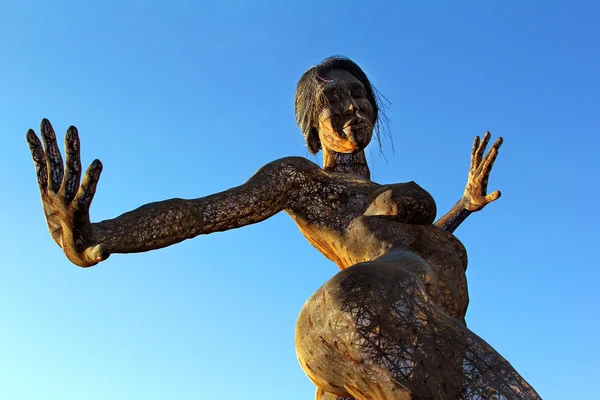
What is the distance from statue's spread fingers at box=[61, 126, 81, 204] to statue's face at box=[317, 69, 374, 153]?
86.8 inches

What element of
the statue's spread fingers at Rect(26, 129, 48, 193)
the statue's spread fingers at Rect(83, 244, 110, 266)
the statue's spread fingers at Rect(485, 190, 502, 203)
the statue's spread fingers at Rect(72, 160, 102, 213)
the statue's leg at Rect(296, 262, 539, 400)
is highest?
the statue's spread fingers at Rect(485, 190, 502, 203)

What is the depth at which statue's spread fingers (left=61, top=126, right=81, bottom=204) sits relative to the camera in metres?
4.38

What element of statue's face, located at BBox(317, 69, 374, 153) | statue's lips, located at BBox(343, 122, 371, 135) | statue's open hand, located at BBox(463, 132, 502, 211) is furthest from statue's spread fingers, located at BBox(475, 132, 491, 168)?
statue's lips, located at BBox(343, 122, 371, 135)

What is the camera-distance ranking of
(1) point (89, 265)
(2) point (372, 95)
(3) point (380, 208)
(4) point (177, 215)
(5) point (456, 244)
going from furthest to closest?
(2) point (372, 95) < (5) point (456, 244) < (3) point (380, 208) < (4) point (177, 215) < (1) point (89, 265)

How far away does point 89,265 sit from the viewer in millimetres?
4555

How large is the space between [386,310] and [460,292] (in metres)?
1.44

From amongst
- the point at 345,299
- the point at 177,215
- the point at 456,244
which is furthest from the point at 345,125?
the point at 345,299

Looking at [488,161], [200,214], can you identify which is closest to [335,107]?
[200,214]

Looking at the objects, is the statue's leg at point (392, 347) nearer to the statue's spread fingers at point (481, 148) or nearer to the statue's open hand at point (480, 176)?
the statue's open hand at point (480, 176)

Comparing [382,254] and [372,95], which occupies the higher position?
[372,95]

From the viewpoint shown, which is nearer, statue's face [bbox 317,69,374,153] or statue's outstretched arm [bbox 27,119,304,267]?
statue's outstretched arm [bbox 27,119,304,267]

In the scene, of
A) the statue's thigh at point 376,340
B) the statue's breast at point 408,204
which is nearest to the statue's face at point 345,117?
the statue's breast at point 408,204

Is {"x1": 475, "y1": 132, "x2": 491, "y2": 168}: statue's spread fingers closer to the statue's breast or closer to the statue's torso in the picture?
the statue's torso

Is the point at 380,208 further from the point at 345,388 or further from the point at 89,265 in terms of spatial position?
the point at 89,265
